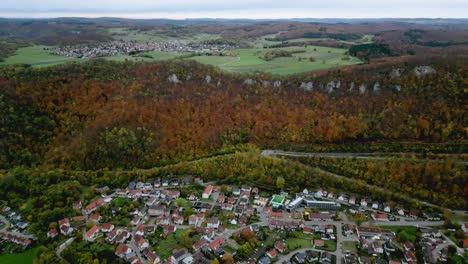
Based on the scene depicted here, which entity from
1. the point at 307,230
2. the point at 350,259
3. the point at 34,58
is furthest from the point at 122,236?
the point at 34,58

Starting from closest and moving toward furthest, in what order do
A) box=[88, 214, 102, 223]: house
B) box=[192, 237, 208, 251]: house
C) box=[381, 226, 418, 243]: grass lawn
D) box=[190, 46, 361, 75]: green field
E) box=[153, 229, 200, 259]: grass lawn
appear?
1. box=[153, 229, 200, 259]: grass lawn
2. box=[192, 237, 208, 251]: house
3. box=[381, 226, 418, 243]: grass lawn
4. box=[88, 214, 102, 223]: house
5. box=[190, 46, 361, 75]: green field

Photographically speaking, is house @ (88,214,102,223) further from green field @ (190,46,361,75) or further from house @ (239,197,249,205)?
green field @ (190,46,361,75)

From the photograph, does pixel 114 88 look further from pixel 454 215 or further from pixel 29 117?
pixel 454 215

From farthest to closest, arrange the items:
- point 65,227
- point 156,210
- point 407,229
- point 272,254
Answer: point 156,210, point 65,227, point 407,229, point 272,254

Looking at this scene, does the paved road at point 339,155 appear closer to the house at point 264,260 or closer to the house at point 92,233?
the house at point 264,260

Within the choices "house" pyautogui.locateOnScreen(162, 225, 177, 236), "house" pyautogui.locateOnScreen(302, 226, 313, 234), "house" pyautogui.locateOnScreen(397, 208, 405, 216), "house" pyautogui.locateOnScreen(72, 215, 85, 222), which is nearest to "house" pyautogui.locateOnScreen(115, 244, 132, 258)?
"house" pyautogui.locateOnScreen(162, 225, 177, 236)

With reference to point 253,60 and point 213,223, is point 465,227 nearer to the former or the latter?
point 213,223

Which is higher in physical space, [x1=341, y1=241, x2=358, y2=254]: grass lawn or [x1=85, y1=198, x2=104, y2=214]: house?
[x1=85, y1=198, x2=104, y2=214]: house

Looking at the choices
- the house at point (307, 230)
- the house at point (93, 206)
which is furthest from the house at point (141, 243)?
the house at point (307, 230)
